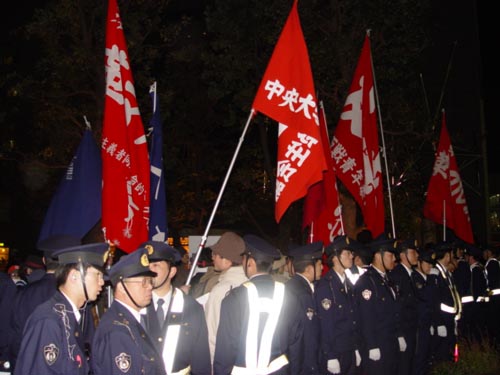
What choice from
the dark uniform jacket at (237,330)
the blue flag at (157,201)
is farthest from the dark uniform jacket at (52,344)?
the blue flag at (157,201)

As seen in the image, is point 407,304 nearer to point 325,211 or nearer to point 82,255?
point 325,211

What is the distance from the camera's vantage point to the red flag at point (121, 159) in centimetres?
730

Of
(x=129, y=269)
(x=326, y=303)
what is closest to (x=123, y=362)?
(x=129, y=269)

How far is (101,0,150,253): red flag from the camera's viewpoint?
24.0 ft

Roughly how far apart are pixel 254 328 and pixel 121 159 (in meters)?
2.84

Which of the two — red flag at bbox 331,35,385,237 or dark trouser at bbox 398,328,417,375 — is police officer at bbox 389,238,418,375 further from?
red flag at bbox 331,35,385,237

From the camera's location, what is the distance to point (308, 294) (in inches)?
275

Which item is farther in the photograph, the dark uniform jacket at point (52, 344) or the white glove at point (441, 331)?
the white glove at point (441, 331)

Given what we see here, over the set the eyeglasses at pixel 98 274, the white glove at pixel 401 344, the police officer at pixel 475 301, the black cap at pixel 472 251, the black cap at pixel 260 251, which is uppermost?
the eyeglasses at pixel 98 274

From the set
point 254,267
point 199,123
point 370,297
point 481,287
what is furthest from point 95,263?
point 199,123

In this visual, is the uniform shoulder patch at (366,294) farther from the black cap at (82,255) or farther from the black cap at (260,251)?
the black cap at (82,255)

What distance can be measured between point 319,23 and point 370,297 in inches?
419

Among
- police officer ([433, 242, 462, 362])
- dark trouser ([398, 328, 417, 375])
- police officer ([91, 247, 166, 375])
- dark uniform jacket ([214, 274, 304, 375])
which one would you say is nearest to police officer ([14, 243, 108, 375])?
police officer ([91, 247, 166, 375])

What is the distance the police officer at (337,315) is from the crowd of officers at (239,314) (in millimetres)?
13
